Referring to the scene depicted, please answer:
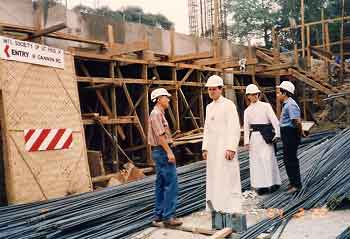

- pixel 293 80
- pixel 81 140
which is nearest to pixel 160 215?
pixel 81 140

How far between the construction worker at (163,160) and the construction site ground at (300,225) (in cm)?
24

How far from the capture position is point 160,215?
16.9 feet

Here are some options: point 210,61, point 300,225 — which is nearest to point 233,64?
point 210,61

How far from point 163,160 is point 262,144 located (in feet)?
7.52

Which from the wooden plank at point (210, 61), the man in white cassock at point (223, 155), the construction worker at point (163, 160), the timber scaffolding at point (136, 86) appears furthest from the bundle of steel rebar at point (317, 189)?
the wooden plank at point (210, 61)

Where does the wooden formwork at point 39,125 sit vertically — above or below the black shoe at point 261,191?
above

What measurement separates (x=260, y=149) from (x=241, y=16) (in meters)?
24.0

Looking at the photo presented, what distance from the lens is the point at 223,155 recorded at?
479 cm

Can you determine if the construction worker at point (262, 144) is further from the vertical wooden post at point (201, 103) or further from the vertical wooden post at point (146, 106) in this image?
the vertical wooden post at point (201, 103)

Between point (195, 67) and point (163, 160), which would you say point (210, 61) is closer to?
point (195, 67)

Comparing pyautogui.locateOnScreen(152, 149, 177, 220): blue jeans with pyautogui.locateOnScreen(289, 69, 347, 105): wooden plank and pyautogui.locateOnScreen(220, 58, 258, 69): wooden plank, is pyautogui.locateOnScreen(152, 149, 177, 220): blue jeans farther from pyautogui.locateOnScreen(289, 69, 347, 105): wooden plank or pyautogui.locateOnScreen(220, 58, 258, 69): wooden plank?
pyautogui.locateOnScreen(289, 69, 347, 105): wooden plank

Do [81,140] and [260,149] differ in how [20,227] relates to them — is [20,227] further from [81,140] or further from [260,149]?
[260,149]

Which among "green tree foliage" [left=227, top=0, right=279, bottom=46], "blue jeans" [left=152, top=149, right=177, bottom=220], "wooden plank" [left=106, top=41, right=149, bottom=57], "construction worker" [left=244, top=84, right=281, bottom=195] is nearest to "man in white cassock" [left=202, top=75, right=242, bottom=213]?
"blue jeans" [left=152, top=149, right=177, bottom=220]

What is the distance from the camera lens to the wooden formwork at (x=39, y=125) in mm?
6117
